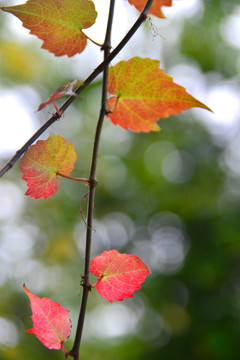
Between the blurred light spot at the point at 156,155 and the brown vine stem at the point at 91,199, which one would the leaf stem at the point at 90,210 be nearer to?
the brown vine stem at the point at 91,199

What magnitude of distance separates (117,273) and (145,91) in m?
0.13

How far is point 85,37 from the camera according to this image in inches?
9.6

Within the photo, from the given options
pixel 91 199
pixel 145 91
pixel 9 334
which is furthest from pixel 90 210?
pixel 9 334

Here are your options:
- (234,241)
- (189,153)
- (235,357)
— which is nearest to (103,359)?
(235,357)

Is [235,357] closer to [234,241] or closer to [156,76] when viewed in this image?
[234,241]

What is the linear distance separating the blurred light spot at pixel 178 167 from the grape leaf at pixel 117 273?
186 cm

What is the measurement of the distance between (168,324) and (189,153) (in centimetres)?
94

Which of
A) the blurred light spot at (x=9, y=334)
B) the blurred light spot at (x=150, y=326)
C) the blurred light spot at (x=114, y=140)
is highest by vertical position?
the blurred light spot at (x=114, y=140)

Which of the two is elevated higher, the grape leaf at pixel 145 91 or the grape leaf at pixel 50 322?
the grape leaf at pixel 145 91

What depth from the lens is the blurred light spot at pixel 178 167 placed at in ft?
6.77

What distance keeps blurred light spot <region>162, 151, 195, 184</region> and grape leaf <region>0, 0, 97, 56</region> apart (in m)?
1.85

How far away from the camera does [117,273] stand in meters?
0.22

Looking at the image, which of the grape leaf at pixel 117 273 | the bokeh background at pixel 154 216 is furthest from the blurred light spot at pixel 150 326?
the grape leaf at pixel 117 273

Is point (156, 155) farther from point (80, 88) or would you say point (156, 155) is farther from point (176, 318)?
point (80, 88)
